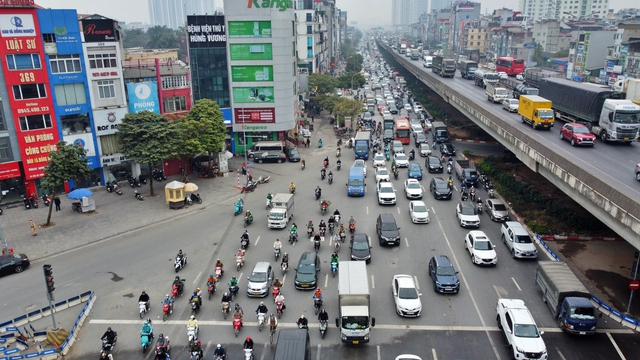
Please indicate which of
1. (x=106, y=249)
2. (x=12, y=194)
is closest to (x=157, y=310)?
(x=106, y=249)

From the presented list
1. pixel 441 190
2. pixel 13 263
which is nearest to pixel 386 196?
pixel 441 190

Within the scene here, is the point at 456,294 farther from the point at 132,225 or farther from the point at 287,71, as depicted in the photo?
the point at 287,71

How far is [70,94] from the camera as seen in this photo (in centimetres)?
4334

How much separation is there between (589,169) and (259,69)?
39.8 metres

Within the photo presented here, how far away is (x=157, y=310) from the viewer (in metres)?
25.2

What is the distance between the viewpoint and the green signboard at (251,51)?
5656 cm

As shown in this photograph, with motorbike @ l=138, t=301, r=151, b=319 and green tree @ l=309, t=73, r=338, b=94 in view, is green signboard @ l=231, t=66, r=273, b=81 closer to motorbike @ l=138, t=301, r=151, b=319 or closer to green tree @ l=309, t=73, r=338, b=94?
green tree @ l=309, t=73, r=338, b=94

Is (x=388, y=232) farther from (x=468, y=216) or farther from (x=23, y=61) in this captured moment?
(x=23, y=61)

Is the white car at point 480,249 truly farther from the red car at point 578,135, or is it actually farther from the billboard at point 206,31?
the billboard at point 206,31

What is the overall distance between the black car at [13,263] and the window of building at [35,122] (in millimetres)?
15696

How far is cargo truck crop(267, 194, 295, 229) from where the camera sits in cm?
3569

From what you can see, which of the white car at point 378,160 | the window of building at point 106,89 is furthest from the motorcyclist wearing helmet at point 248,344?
the white car at point 378,160

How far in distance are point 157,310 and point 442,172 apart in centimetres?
3452

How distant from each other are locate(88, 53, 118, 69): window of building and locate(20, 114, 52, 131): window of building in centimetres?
635
